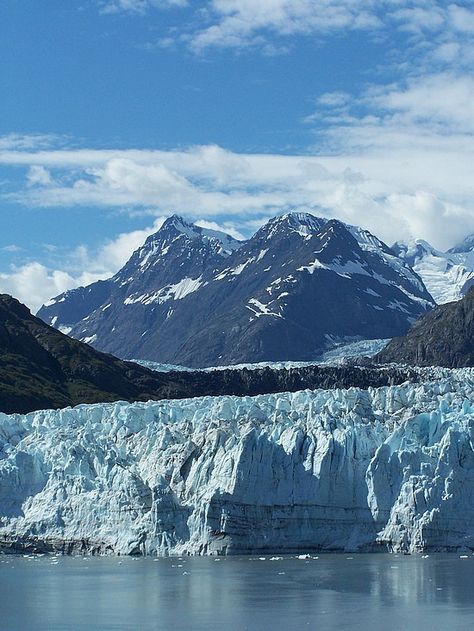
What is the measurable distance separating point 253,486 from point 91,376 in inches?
3412

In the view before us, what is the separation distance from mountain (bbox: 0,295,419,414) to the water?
63239mm

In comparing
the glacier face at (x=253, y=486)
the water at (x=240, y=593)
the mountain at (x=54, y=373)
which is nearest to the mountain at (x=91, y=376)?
the mountain at (x=54, y=373)

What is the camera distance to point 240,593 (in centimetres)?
4981

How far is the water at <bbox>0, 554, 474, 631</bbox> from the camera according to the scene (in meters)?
43.7

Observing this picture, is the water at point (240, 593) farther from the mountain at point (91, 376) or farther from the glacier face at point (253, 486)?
the mountain at point (91, 376)

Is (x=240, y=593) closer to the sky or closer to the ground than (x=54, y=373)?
closer to the ground

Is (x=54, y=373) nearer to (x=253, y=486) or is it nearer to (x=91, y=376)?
(x=91, y=376)

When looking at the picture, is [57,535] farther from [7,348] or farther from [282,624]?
[7,348]

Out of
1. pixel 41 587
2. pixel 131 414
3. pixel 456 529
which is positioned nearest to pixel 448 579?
→ pixel 456 529

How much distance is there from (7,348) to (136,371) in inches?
696

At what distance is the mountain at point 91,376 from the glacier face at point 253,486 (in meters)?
55.7

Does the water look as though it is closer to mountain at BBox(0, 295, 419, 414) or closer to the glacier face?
the glacier face

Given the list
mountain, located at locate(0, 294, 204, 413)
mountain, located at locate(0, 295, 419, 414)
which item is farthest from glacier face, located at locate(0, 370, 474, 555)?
mountain, located at locate(0, 295, 419, 414)

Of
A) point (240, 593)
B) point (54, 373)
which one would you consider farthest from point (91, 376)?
point (240, 593)
